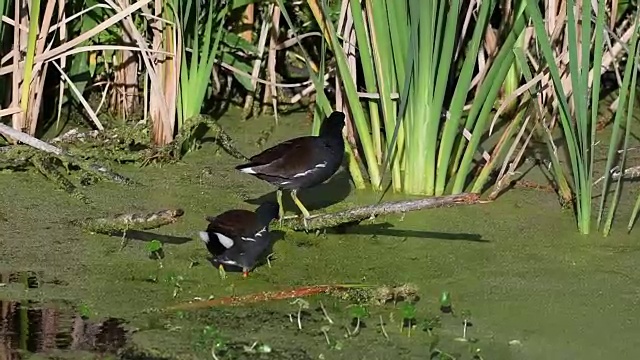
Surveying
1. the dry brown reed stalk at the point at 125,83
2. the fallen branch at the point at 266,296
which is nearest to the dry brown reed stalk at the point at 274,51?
the dry brown reed stalk at the point at 125,83

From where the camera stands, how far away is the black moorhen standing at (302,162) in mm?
4625

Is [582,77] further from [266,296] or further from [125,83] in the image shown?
[125,83]

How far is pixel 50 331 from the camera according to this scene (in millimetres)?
3607

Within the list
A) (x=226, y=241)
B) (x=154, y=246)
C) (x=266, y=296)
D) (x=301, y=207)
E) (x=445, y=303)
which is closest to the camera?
(x=445, y=303)

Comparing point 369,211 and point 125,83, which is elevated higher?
point 125,83

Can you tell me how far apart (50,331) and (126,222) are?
3.07ft

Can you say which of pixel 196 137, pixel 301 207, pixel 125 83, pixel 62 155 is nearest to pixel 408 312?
pixel 301 207

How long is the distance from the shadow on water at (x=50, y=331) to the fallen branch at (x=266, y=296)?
25 cm

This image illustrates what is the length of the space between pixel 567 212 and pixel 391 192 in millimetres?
742

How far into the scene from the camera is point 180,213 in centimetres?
461

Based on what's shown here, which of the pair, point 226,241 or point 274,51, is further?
point 274,51

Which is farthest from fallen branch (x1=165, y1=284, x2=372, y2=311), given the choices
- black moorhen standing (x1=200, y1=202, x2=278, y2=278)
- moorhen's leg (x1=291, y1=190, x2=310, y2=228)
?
moorhen's leg (x1=291, y1=190, x2=310, y2=228)

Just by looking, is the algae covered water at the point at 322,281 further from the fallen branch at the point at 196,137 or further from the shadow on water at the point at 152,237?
the fallen branch at the point at 196,137

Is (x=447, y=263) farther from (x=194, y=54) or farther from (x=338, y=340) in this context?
(x=194, y=54)
